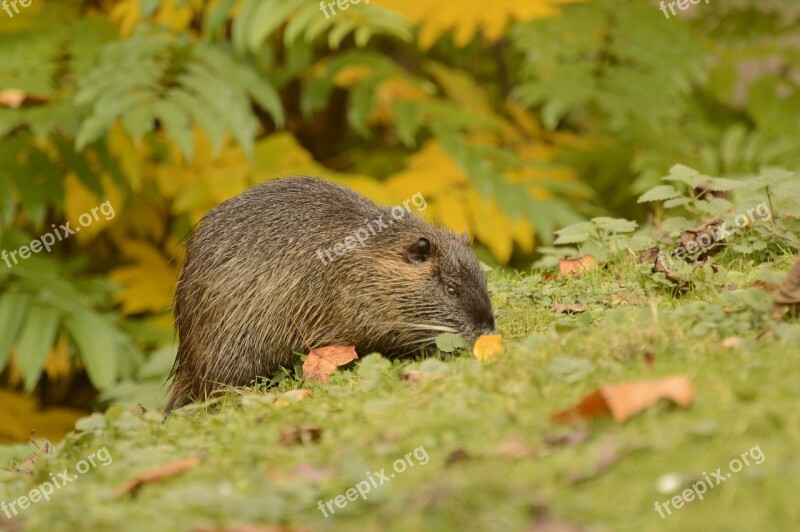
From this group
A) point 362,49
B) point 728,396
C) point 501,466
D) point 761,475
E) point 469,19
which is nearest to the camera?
point 761,475

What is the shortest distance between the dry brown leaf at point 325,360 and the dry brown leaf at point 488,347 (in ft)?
2.51

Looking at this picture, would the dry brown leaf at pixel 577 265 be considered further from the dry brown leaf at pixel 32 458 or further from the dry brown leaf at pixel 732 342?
the dry brown leaf at pixel 32 458

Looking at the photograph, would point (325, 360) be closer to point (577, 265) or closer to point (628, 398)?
point (577, 265)

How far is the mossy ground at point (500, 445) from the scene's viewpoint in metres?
2.83

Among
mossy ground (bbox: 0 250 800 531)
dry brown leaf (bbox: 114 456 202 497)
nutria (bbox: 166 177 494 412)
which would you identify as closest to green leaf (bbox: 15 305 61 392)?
nutria (bbox: 166 177 494 412)

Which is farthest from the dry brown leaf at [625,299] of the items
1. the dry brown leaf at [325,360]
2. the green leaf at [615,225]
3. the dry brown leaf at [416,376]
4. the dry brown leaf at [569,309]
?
the dry brown leaf at [325,360]

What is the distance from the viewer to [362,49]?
368 inches

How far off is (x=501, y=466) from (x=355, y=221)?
3035 mm

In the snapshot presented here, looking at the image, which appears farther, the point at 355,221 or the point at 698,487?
the point at 355,221

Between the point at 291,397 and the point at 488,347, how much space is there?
968mm

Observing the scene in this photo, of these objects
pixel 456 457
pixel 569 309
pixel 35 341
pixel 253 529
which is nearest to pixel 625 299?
pixel 569 309

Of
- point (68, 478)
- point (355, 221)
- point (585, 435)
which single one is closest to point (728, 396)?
point (585, 435)

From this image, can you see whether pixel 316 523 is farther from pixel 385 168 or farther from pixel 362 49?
pixel 362 49

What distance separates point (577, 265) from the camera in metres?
5.95
